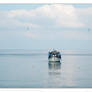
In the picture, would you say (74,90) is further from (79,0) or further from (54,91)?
(79,0)

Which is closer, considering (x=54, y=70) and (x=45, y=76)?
(x=45, y=76)

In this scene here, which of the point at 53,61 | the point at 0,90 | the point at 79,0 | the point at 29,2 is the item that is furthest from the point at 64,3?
the point at 53,61

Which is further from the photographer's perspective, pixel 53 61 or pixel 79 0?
pixel 53 61

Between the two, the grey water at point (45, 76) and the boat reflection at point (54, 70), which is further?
the boat reflection at point (54, 70)

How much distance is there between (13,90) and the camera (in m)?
1.83

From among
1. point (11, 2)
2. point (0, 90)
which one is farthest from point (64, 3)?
point (0, 90)

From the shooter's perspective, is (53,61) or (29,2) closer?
(29,2)

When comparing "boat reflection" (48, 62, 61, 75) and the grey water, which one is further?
"boat reflection" (48, 62, 61, 75)

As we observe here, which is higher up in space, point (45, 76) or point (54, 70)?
point (54, 70)

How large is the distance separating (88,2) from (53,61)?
49.5 ft

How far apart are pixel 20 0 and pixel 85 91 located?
0.71 m

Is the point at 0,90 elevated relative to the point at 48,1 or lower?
lower

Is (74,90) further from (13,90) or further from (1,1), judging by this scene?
(1,1)

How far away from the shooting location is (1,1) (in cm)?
185
